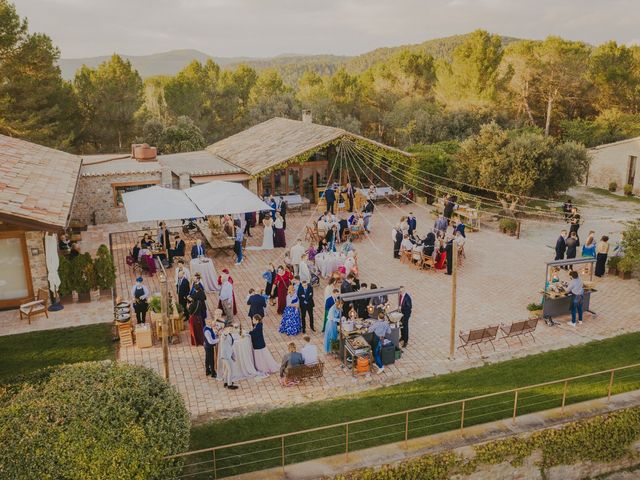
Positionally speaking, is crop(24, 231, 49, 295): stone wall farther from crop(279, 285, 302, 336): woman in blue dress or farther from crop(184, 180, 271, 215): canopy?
crop(279, 285, 302, 336): woman in blue dress

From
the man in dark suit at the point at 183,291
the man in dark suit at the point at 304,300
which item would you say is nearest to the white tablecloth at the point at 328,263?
the man in dark suit at the point at 304,300

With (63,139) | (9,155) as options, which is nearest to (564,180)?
(9,155)

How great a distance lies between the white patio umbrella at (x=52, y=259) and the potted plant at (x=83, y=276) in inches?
20.1

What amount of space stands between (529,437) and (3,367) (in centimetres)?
1189

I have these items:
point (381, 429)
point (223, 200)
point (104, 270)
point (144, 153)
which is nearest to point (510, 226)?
point (223, 200)

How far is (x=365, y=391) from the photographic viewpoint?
1249cm

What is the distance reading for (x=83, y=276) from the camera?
1670cm

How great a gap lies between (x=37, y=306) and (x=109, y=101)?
3120 cm

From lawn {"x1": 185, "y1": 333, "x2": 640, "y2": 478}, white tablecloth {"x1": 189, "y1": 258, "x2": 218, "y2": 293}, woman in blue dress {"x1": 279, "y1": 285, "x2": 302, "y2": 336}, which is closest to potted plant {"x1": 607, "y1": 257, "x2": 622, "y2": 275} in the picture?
lawn {"x1": 185, "y1": 333, "x2": 640, "y2": 478}

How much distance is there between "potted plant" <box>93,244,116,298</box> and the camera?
1692 cm

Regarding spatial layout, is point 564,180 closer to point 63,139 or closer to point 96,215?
point 96,215

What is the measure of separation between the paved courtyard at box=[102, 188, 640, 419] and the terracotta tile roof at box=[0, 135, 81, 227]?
3.28m

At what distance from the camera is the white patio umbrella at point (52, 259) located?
15727mm

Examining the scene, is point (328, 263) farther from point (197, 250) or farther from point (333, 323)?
point (333, 323)
